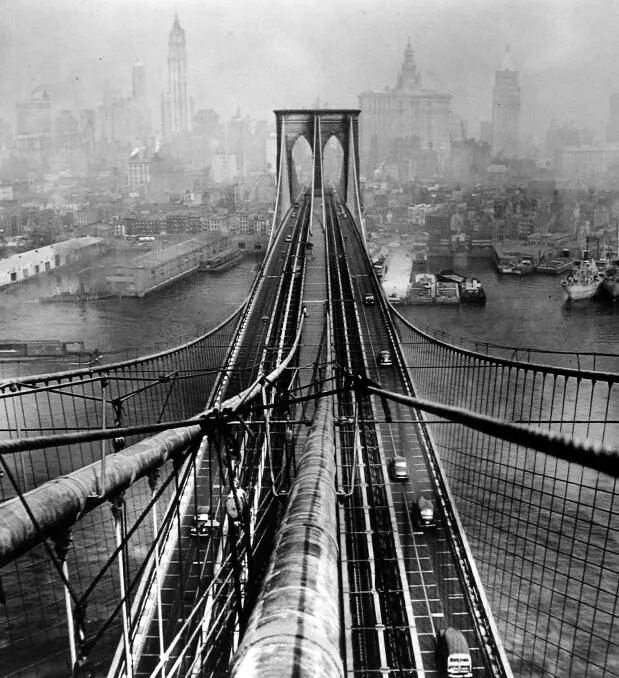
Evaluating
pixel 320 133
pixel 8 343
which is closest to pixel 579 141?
pixel 320 133

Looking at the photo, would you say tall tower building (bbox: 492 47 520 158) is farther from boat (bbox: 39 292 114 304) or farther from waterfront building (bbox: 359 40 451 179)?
boat (bbox: 39 292 114 304)

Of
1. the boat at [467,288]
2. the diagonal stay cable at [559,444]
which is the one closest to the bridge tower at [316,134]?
the boat at [467,288]

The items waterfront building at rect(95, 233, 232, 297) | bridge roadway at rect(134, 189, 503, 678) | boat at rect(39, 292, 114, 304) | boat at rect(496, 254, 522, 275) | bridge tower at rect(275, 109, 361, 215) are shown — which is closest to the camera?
bridge roadway at rect(134, 189, 503, 678)

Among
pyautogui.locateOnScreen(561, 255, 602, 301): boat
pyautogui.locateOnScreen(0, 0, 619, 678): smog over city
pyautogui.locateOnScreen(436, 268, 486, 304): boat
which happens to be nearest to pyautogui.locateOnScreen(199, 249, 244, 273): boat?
pyautogui.locateOnScreen(0, 0, 619, 678): smog over city

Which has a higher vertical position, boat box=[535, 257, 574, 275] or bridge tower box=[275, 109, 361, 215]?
bridge tower box=[275, 109, 361, 215]

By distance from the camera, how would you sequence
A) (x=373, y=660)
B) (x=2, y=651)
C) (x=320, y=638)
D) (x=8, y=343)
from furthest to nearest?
(x=8, y=343) → (x=2, y=651) → (x=373, y=660) → (x=320, y=638)

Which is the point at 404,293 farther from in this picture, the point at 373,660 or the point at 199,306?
the point at 373,660

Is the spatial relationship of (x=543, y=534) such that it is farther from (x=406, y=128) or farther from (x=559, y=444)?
(x=406, y=128)
